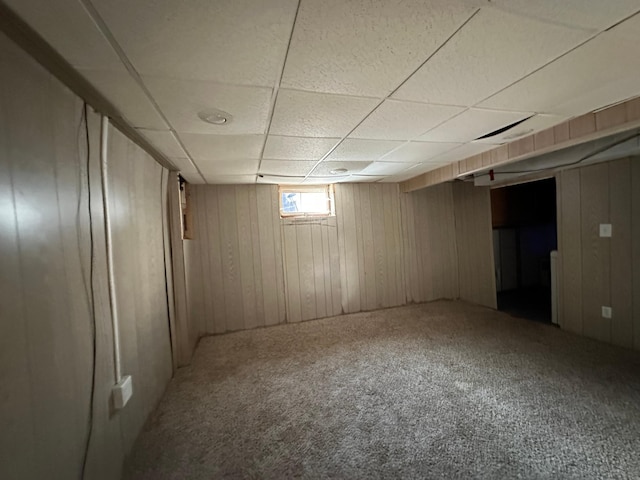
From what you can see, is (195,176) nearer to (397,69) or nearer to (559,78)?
(397,69)

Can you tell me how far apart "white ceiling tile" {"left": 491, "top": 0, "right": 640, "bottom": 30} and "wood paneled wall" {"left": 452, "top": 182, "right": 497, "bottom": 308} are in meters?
3.24

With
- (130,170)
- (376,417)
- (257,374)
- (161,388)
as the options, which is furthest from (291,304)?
(130,170)

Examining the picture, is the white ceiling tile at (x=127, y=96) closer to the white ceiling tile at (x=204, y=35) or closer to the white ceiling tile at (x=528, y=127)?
the white ceiling tile at (x=204, y=35)

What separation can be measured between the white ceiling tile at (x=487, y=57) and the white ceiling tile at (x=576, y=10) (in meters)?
0.02

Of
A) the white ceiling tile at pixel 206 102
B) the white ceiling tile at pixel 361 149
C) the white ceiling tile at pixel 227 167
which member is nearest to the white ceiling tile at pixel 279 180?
the white ceiling tile at pixel 227 167

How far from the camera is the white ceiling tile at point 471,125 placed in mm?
1548

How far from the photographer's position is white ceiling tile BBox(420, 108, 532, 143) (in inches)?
61.0

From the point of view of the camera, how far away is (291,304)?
3.50 meters

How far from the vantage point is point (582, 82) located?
1.22 meters

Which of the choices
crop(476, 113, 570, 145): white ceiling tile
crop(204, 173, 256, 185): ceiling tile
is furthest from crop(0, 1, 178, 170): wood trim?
crop(476, 113, 570, 145): white ceiling tile

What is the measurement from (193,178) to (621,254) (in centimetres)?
444

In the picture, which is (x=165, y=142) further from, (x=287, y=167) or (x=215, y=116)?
(x=287, y=167)

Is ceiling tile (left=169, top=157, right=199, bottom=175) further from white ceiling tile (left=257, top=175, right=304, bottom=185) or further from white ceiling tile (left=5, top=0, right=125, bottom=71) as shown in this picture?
white ceiling tile (left=5, top=0, right=125, bottom=71)

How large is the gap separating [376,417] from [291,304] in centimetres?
201
